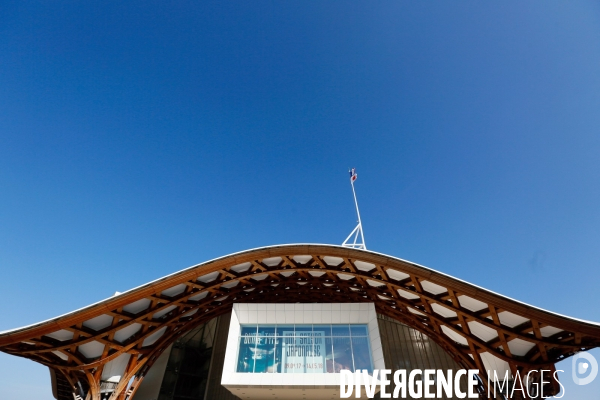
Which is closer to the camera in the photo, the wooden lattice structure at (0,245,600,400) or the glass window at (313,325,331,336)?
the wooden lattice structure at (0,245,600,400)

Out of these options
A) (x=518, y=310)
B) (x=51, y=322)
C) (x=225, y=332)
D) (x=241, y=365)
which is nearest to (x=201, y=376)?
(x=225, y=332)

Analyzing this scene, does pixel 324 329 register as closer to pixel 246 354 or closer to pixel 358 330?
pixel 358 330

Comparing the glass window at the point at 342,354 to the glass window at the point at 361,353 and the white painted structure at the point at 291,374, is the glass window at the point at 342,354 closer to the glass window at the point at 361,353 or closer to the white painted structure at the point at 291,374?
the glass window at the point at 361,353

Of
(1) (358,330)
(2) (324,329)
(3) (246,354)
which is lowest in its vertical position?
(3) (246,354)

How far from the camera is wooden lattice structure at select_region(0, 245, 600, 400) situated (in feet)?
51.9

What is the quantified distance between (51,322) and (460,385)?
35883mm

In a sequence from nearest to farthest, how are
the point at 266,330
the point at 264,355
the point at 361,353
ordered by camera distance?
the point at 361,353, the point at 264,355, the point at 266,330

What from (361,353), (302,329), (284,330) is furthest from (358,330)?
(284,330)

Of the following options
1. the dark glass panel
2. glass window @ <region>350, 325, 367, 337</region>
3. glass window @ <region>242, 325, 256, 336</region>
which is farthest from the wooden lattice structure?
the dark glass panel

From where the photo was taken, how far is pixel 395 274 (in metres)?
19.9

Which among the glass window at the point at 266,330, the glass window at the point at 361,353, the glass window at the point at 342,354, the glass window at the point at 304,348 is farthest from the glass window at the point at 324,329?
the glass window at the point at 266,330

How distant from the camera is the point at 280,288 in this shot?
27.0m

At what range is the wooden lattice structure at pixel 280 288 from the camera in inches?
623

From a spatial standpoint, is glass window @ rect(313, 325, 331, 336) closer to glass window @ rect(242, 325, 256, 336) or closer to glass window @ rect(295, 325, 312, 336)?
glass window @ rect(295, 325, 312, 336)
